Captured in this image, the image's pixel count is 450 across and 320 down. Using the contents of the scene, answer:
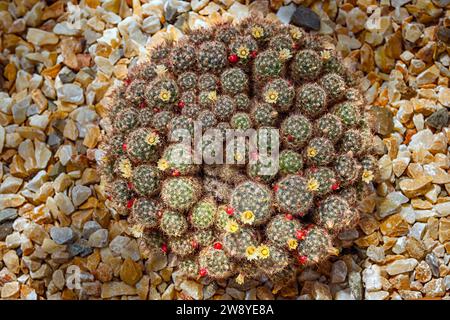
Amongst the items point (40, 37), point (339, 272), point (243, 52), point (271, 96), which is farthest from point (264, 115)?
point (40, 37)

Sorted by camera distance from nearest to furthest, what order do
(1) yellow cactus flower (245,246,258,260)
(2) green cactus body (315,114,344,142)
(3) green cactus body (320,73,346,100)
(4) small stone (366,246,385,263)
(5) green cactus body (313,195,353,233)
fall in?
(1) yellow cactus flower (245,246,258,260)
(5) green cactus body (313,195,353,233)
(2) green cactus body (315,114,344,142)
(3) green cactus body (320,73,346,100)
(4) small stone (366,246,385,263)

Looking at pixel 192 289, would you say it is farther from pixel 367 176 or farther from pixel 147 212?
pixel 367 176

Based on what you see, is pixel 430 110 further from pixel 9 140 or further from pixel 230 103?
pixel 9 140

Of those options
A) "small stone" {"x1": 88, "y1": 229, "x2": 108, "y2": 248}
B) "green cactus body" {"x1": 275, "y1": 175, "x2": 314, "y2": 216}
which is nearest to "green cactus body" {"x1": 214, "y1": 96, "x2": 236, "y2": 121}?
"green cactus body" {"x1": 275, "y1": 175, "x2": 314, "y2": 216}

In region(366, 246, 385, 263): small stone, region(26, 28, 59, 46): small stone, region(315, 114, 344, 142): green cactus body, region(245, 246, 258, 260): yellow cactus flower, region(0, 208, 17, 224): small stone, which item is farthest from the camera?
region(26, 28, 59, 46): small stone

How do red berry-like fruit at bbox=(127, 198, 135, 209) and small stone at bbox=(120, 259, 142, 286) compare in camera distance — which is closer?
red berry-like fruit at bbox=(127, 198, 135, 209)

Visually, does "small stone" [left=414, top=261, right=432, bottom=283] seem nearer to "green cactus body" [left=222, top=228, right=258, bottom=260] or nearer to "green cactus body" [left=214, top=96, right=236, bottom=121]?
"green cactus body" [left=222, top=228, right=258, bottom=260]

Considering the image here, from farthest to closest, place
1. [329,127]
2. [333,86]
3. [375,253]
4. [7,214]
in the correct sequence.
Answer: [7,214]
[375,253]
[333,86]
[329,127]

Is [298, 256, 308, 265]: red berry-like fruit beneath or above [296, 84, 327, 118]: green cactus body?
beneath

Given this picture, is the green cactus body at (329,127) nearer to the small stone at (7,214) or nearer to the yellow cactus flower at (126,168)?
the yellow cactus flower at (126,168)
